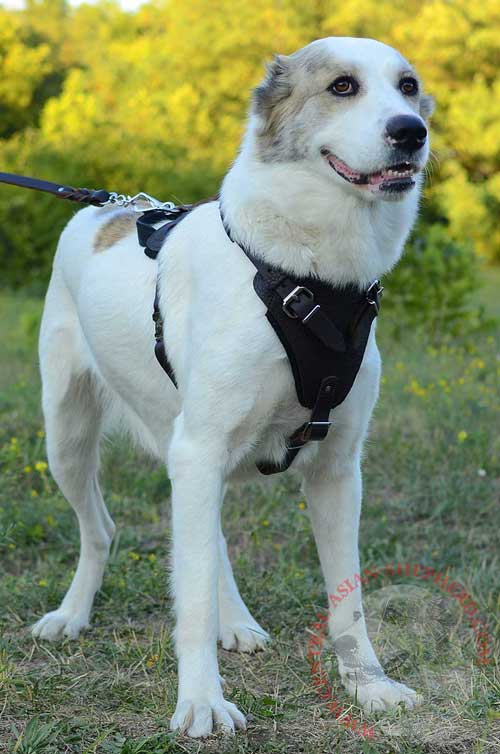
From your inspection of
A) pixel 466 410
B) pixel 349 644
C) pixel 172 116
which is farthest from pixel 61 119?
pixel 349 644

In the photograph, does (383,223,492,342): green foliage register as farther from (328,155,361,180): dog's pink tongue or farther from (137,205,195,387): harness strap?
(328,155,361,180): dog's pink tongue

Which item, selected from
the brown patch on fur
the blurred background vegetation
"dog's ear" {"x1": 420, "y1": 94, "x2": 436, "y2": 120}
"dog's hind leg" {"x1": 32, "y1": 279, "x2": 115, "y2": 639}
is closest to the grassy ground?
"dog's hind leg" {"x1": 32, "y1": 279, "x2": 115, "y2": 639}

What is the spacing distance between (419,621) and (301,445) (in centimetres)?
100

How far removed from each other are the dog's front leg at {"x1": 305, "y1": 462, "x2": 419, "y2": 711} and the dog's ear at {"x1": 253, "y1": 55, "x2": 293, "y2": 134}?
1.10 metres

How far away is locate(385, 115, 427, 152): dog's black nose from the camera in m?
2.48

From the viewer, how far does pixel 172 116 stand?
19359 mm

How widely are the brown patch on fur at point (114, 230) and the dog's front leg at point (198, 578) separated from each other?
3.32ft

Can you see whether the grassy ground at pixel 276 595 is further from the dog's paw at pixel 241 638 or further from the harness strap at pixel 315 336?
the harness strap at pixel 315 336

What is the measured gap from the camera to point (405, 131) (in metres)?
2.48

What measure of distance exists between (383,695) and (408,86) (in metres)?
1.82

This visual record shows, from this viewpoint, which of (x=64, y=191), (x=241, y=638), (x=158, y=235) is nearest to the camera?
(x=158, y=235)

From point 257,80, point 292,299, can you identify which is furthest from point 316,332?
point 257,80

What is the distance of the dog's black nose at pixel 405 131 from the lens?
8.14 ft

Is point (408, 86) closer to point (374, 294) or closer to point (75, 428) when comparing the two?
point (374, 294)
